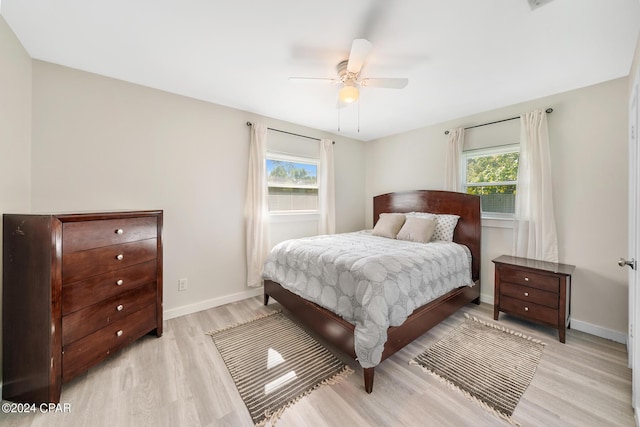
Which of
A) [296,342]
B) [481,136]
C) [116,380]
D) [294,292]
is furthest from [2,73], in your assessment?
[481,136]

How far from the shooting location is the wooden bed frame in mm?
1846

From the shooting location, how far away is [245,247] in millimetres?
3172

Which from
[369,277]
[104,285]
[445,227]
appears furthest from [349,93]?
[104,285]

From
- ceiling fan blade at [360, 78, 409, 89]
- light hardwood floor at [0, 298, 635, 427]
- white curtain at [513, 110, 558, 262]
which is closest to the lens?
light hardwood floor at [0, 298, 635, 427]

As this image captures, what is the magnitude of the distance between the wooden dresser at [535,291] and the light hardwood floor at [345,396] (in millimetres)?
280

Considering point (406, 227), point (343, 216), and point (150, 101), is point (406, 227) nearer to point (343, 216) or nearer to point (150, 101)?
point (343, 216)

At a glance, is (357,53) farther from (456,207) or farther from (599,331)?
(599,331)

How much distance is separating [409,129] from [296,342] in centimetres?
344

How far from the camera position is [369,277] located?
5.75 ft

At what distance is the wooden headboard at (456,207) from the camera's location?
117 inches

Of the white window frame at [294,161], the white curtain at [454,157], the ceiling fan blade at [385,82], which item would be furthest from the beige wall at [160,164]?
the white curtain at [454,157]

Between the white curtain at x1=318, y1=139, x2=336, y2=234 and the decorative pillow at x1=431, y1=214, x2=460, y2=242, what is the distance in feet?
5.02

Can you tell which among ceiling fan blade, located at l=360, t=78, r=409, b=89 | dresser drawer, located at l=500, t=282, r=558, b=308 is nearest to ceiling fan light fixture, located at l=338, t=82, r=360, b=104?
ceiling fan blade, located at l=360, t=78, r=409, b=89

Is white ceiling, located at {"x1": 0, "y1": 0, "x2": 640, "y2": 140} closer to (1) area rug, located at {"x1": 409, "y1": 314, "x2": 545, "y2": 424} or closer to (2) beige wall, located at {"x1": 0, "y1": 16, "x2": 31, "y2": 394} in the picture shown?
(2) beige wall, located at {"x1": 0, "y1": 16, "x2": 31, "y2": 394}
